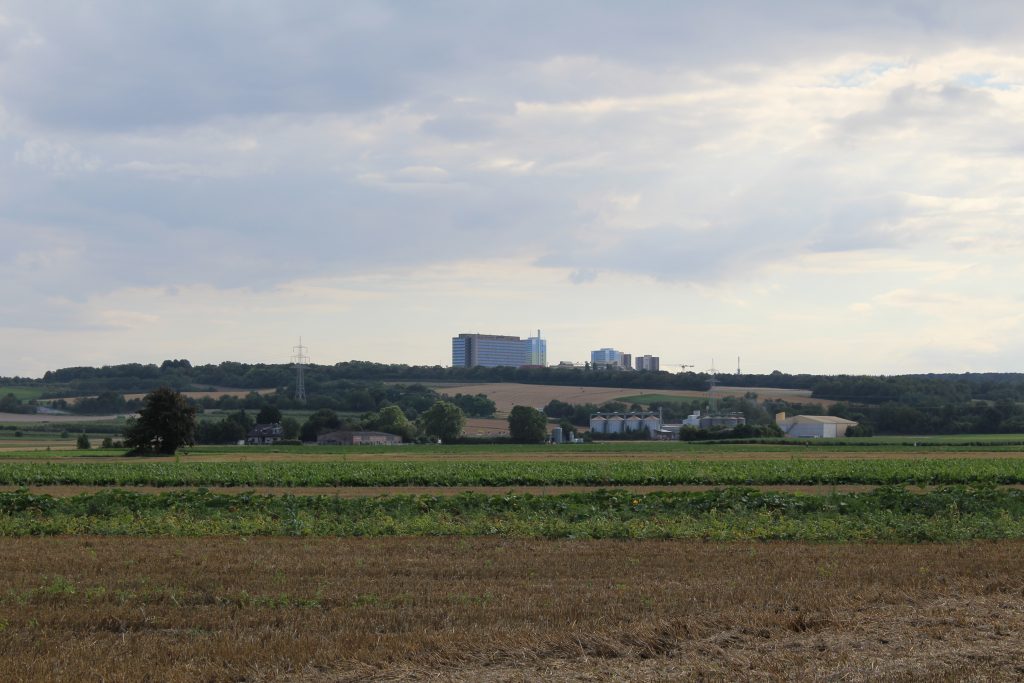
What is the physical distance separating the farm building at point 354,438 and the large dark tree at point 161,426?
40.9 metres

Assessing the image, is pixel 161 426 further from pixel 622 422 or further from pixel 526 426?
pixel 622 422

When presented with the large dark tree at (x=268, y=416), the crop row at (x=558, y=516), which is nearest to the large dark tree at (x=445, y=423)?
the large dark tree at (x=268, y=416)

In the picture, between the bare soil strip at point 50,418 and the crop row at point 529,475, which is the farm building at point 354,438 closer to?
the bare soil strip at point 50,418

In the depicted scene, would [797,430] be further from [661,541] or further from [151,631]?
[151,631]

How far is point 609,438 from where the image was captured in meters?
154

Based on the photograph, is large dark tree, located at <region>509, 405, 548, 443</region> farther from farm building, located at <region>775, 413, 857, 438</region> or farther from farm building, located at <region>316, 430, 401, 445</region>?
farm building, located at <region>775, 413, 857, 438</region>

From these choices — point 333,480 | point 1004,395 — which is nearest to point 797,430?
point 1004,395

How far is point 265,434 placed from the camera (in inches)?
5615

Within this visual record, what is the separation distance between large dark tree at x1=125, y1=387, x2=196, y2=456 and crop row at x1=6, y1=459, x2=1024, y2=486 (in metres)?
29.1

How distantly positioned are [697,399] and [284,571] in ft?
603

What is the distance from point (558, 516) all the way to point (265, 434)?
12200 cm

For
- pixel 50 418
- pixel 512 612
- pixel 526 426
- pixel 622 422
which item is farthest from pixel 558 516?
pixel 50 418

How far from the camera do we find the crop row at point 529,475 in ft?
163

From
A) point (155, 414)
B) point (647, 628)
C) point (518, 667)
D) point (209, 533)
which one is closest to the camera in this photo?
point (518, 667)
